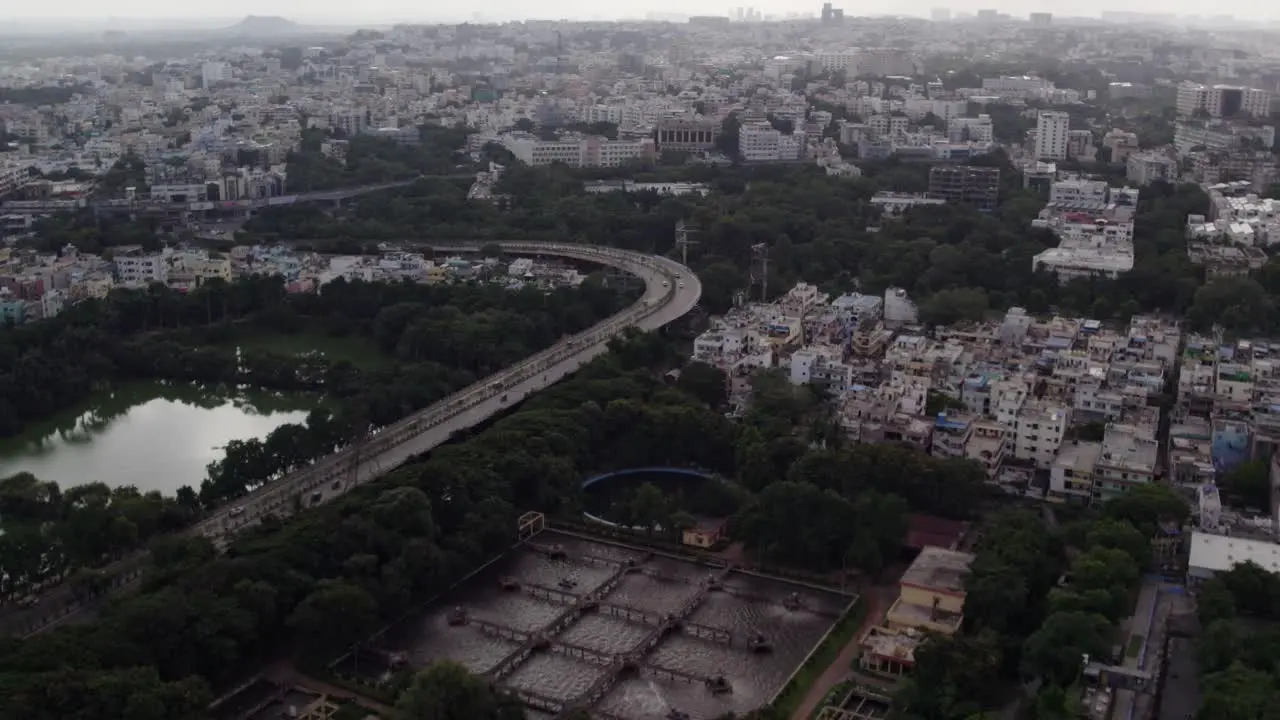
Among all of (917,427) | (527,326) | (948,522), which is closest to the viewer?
(948,522)

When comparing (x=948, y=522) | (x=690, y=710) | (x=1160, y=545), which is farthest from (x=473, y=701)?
(x=1160, y=545)

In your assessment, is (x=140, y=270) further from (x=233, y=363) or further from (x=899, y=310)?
(x=899, y=310)

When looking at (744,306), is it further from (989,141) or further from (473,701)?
(989,141)

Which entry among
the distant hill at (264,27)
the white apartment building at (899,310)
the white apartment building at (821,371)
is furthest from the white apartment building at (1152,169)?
the distant hill at (264,27)

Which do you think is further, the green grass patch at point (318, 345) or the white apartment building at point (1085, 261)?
the white apartment building at point (1085, 261)

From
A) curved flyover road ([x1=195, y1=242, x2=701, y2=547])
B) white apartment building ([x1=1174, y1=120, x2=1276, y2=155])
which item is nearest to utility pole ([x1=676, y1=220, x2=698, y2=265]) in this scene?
curved flyover road ([x1=195, y1=242, x2=701, y2=547])

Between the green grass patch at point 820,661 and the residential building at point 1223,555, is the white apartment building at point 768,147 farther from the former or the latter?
the green grass patch at point 820,661

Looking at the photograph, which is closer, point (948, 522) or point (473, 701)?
A: point (473, 701)
